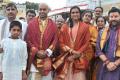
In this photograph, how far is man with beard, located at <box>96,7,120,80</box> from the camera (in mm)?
6461

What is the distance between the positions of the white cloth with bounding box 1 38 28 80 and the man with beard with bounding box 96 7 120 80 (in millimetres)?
1644

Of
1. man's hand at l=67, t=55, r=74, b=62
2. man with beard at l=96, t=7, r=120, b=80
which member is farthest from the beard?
man's hand at l=67, t=55, r=74, b=62

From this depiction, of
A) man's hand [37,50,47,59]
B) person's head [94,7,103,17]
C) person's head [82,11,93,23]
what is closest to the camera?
man's hand [37,50,47,59]

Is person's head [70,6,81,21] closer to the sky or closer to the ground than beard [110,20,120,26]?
closer to the sky

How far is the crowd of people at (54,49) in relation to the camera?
20.3ft

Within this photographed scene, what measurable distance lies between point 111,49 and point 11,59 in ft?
6.42

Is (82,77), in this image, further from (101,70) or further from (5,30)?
(5,30)

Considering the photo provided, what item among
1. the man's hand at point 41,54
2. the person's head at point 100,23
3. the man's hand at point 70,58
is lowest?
the man's hand at point 70,58

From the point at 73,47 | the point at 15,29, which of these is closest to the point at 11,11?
the point at 15,29

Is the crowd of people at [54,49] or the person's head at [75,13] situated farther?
the person's head at [75,13]

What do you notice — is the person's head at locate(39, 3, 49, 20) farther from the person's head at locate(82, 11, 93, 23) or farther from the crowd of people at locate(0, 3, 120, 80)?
the person's head at locate(82, 11, 93, 23)

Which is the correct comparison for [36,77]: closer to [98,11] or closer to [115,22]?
[115,22]

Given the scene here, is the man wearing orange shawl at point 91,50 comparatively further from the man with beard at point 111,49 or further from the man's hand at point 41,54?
the man's hand at point 41,54

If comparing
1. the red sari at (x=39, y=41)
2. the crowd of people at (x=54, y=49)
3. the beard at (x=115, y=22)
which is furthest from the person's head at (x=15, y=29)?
the beard at (x=115, y=22)
